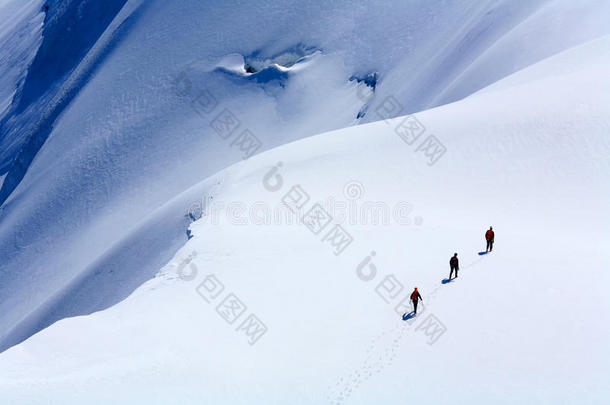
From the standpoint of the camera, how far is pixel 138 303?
1775 centimetres

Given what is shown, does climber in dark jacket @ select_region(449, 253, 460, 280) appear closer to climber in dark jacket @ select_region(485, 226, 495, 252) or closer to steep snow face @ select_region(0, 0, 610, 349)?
climber in dark jacket @ select_region(485, 226, 495, 252)

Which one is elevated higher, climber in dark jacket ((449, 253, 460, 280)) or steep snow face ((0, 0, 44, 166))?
steep snow face ((0, 0, 44, 166))

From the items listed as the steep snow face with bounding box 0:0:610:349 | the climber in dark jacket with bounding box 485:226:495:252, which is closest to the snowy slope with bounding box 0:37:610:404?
the climber in dark jacket with bounding box 485:226:495:252

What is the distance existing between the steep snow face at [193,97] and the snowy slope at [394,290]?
34.0ft

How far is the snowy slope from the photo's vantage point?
542 inches

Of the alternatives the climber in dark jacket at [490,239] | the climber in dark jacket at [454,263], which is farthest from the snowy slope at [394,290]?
the climber in dark jacket at [454,263]

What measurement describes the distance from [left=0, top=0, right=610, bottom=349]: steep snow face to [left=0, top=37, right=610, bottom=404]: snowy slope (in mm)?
10366

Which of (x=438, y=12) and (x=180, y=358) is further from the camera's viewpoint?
(x=438, y=12)

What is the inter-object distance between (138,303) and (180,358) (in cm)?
362

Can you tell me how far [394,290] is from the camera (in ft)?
55.3

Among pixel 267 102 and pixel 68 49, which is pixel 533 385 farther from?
pixel 68 49

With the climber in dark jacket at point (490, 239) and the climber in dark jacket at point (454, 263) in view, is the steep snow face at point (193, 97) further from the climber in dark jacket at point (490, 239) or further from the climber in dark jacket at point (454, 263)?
the climber in dark jacket at point (454, 263)

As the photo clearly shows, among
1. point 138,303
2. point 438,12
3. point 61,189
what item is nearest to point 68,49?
point 61,189

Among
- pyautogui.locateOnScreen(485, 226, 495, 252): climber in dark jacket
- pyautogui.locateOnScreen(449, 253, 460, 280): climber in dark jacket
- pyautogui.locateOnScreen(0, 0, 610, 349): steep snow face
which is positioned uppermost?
pyautogui.locateOnScreen(0, 0, 610, 349): steep snow face
